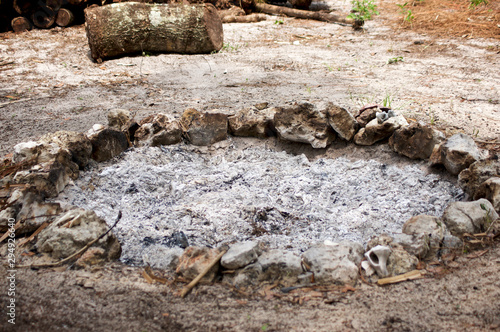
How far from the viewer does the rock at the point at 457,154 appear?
8.70ft

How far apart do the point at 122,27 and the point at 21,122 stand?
2.53 m

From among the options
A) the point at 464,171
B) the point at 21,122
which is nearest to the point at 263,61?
the point at 21,122

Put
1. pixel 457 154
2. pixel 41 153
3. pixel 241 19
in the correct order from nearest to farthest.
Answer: pixel 457 154
pixel 41 153
pixel 241 19

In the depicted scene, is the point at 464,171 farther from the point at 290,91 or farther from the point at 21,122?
the point at 21,122

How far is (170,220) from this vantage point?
2486 millimetres

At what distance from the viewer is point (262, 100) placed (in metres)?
4.20

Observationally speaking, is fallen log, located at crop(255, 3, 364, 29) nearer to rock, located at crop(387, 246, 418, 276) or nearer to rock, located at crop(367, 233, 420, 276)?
rock, located at crop(367, 233, 420, 276)

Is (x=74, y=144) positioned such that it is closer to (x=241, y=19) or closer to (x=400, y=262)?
(x=400, y=262)

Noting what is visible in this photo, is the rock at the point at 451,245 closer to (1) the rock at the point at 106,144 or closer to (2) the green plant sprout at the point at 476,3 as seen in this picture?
(1) the rock at the point at 106,144

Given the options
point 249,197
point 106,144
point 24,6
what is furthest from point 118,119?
point 24,6

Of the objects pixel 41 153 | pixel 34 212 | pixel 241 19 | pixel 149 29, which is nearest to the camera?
pixel 34 212

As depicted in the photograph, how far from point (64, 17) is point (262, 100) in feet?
16.5

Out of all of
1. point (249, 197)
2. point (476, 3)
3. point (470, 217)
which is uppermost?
point (476, 3)

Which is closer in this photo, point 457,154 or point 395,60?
point 457,154
